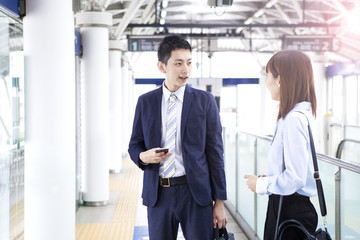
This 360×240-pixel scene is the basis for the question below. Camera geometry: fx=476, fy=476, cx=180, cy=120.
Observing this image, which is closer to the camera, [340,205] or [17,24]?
[340,205]

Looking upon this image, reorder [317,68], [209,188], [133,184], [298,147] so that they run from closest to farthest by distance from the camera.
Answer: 1. [298,147]
2. [209,188]
3. [133,184]
4. [317,68]

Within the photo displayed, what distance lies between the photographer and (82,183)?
717 centimetres

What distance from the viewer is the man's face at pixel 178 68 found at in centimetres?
238

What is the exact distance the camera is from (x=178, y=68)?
2.38 m

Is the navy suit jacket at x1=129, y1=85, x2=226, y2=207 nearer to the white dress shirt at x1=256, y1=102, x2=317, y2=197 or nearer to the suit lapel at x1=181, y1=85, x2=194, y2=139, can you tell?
the suit lapel at x1=181, y1=85, x2=194, y2=139

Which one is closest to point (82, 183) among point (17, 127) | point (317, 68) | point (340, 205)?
point (17, 127)

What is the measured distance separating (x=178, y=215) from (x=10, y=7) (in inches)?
89.6

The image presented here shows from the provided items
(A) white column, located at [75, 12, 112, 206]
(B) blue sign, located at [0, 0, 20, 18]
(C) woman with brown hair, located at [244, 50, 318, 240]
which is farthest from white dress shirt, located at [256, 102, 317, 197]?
(A) white column, located at [75, 12, 112, 206]

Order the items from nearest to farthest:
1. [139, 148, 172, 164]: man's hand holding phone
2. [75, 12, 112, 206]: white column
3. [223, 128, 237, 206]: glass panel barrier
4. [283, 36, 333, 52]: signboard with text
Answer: [139, 148, 172, 164]: man's hand holding phone < [223, 128, 237, 206]: glass panel barrier < [75, 12, 112, 206]: white column < [283, 36, 333, 52]: signboard with text

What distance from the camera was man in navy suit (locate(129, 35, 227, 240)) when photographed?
2299 millimetres

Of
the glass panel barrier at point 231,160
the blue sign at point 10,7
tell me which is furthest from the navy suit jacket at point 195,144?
the glass panel barrier at point 231,160

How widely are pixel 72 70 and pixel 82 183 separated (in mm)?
3324

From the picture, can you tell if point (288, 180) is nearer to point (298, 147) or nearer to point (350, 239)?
point (298, 147)

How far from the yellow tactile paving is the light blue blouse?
3.63 metres
